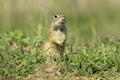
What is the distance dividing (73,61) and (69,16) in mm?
6952

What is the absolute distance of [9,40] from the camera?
309 inches

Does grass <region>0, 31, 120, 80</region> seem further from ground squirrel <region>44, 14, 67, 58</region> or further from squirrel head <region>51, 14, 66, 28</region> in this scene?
squirrel head <region>51, 14, 66, 28</region>

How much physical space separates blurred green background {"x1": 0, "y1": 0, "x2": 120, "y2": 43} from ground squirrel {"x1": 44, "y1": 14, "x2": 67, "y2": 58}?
640mm

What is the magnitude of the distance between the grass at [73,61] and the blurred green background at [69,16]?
2.31 ft

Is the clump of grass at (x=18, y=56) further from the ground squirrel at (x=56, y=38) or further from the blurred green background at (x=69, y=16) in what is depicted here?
the blurred green background at (x=69, y=16)

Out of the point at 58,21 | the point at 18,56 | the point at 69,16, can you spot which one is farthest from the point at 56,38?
the point at 69,16

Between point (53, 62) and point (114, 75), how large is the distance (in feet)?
2.50

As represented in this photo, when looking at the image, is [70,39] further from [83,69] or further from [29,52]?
[83,69]

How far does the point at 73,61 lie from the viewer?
6562mm

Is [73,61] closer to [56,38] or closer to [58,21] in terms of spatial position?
[56,38]

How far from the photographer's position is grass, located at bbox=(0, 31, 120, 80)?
6.32m

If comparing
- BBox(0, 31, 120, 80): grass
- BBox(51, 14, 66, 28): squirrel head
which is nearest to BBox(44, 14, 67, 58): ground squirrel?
BBox(51, 14, 66, 28): squirrel head

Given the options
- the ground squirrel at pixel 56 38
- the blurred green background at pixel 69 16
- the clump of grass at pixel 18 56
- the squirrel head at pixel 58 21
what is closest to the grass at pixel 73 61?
→ the clump of grass at pixel 18 56

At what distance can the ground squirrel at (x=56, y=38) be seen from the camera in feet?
23.1
